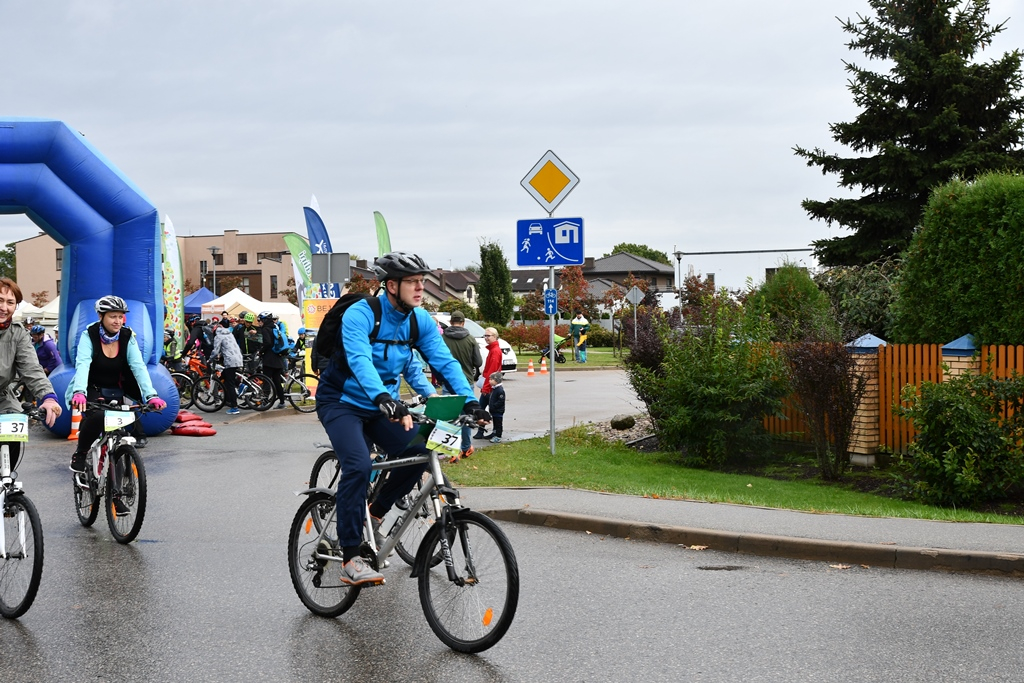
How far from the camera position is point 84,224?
1598cm

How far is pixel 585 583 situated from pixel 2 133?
12.8 metres

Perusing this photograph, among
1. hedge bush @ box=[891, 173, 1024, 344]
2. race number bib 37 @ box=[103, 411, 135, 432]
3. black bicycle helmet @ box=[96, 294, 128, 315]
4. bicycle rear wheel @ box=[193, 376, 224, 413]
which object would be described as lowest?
bicycle rear wheel @ box=[193, 376, 224, 413]

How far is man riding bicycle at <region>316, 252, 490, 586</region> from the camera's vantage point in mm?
5336

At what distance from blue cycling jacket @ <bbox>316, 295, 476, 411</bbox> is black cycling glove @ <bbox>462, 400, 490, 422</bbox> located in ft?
0.27

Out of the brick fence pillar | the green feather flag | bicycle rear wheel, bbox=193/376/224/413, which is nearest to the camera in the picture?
the brick fence pillar

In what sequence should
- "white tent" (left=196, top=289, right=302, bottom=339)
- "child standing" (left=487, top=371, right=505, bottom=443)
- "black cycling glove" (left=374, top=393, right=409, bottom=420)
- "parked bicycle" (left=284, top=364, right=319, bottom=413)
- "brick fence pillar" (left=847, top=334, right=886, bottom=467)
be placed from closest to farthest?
"black cycling glove" (left=374, top=393, right=409, bottom=420) → "brick fence pillar" (left=847, top=334, right=886, bottom=467) → "child standing" (left=487, top=371, right=505, bottom=443) → "parked bicycle" (left=284, top=364, right=319, bottom=413) → "white tent" (left=196, top=289, right=302, bottom=339)

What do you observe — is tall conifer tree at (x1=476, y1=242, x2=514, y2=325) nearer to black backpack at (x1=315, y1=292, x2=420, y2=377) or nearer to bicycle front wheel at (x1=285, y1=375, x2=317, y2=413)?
bicycle front wheel at (x1=285, y1=375, x2=317, y2=413)

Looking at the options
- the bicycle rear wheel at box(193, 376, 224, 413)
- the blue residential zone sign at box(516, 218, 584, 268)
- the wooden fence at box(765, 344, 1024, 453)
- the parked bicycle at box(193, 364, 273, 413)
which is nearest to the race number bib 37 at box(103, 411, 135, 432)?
the blue residential zone sign at box(516, 218, 584, 268)

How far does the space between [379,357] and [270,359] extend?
1512 centimetres

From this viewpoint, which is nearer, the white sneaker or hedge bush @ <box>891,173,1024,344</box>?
the white sneaker

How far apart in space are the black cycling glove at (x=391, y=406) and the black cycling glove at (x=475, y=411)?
31 cm

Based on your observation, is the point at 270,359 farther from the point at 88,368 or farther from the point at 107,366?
the point at 88,368

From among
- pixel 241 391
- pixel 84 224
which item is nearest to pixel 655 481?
pixel 84 224

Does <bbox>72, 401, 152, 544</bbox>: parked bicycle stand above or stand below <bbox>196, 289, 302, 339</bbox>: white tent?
below
